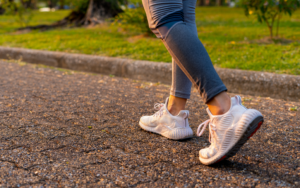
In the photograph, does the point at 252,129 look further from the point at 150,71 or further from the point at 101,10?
the point at 101,10

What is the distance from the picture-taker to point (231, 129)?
1.40m

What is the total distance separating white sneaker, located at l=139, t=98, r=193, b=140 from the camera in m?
1.87

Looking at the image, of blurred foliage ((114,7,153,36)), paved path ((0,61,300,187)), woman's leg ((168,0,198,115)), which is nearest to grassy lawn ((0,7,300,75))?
blurred foliage ((114,7,153,36))

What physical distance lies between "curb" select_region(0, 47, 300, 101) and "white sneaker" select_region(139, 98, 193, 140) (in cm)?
174

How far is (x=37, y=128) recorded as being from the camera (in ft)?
6.64

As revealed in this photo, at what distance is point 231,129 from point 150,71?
287 cm

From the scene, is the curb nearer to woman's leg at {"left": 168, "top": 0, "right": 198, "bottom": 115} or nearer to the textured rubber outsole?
woman's leg at {"left": 168, "top": 0, "right": 198, "bottom": 115}

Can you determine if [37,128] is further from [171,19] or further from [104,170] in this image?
[171,19]

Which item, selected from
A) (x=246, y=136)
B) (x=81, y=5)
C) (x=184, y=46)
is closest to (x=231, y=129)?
(x=246, y=136)

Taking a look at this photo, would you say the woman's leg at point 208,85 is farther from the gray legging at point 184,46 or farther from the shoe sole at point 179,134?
the shoe sole at point 179,134

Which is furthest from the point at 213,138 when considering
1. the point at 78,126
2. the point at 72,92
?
the point at 72,92

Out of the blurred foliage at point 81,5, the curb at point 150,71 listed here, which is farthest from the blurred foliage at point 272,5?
the blurred foliage at point 81,5

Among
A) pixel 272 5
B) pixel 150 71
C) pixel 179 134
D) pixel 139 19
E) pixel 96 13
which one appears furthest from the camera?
pixel 96 13

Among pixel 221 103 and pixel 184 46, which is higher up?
pixel 184 46
